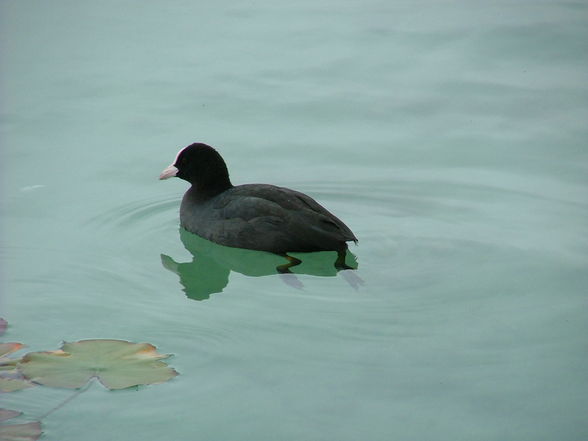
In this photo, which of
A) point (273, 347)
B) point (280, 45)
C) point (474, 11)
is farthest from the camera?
point (474, 11)

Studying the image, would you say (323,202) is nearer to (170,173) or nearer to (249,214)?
(249,214)

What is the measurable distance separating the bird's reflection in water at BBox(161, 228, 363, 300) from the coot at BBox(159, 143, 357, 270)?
0.06 m

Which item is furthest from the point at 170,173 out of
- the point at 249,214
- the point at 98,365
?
the point at 98,365

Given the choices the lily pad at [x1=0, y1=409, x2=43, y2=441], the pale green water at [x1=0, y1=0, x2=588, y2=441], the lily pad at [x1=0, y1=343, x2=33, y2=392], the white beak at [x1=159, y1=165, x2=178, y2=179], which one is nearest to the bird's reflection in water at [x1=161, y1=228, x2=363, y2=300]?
the pale green water at [x1=0, y1=0, x2=588, y2=441]

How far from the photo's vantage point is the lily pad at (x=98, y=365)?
462 cm

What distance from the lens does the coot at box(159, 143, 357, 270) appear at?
643cm

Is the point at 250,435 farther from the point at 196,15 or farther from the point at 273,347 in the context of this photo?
the point at 196,15

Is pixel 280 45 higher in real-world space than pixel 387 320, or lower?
higher

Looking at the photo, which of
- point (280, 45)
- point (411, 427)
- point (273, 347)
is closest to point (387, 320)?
point (273, 347)

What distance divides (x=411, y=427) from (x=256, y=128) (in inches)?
180

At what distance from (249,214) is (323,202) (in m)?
0.95

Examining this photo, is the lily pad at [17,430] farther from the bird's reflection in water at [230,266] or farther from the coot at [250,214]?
the coot at [250,214]

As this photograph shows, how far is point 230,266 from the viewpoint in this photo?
6586mm

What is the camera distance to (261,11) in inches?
467
